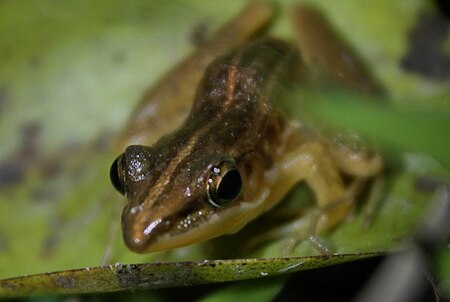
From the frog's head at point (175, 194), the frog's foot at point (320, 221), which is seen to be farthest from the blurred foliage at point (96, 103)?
the frog's head at point (175, 194)

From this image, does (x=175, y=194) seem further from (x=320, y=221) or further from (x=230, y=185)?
(x=320, y=221)

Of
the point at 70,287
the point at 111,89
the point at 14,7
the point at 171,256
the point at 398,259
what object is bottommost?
the point at 398,259

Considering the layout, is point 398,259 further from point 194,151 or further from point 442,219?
point 194,151

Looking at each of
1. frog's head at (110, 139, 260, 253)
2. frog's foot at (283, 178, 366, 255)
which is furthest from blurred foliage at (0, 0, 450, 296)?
frog's head at (110, 139, 260, 253)

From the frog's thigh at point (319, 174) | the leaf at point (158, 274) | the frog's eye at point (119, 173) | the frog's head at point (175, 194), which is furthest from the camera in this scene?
the frog's thigh at point (319, 174)

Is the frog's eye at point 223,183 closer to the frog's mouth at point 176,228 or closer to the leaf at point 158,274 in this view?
the frog's mouth at point 176,228

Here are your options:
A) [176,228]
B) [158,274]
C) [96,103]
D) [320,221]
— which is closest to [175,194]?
[176,228]

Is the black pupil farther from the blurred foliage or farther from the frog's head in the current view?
the blurred foliage

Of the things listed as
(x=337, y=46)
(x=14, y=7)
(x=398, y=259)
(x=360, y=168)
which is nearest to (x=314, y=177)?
(x=360, y=168)
